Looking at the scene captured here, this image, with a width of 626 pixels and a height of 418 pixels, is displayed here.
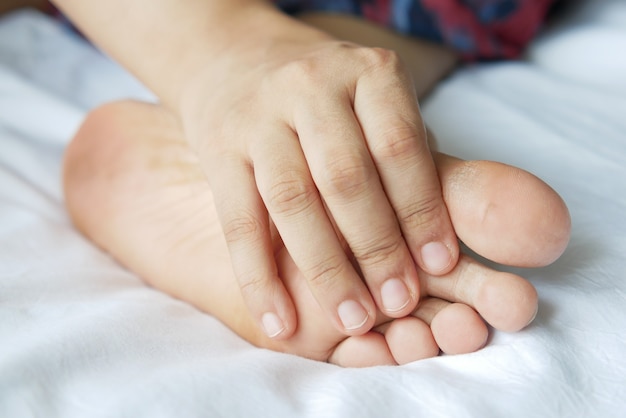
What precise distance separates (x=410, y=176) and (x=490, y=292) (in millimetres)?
97

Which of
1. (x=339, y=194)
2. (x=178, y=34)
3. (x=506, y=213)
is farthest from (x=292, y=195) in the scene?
(x=178, y=34)

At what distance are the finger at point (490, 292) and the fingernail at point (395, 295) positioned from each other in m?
0.02

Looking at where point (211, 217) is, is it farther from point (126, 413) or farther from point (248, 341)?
point (126, 413)

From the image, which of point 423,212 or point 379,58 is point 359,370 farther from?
point 379,58

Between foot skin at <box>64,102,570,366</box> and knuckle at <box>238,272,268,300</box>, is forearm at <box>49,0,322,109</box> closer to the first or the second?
foot skin at <box>64,102,570,366</box>

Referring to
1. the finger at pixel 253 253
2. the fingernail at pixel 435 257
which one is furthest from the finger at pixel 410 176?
the finger at pixel 253 253

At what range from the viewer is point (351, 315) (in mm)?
497

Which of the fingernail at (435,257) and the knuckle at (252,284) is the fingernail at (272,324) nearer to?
the knuckle at (252,284)

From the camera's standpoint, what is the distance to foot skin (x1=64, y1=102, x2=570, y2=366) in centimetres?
46

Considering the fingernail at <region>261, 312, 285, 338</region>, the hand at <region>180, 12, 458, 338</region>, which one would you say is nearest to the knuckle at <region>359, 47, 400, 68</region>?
the hand at <region>180, 12, 458, 338</region>

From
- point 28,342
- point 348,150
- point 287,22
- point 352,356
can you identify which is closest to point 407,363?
point 352,356

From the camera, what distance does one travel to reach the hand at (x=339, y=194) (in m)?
0.49

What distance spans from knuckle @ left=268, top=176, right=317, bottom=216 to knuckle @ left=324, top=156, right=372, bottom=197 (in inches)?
0.9

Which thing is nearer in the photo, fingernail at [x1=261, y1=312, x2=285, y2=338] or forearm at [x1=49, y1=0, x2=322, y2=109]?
fingernail at [x1=261, y1=312, x2=285, y2=338]
